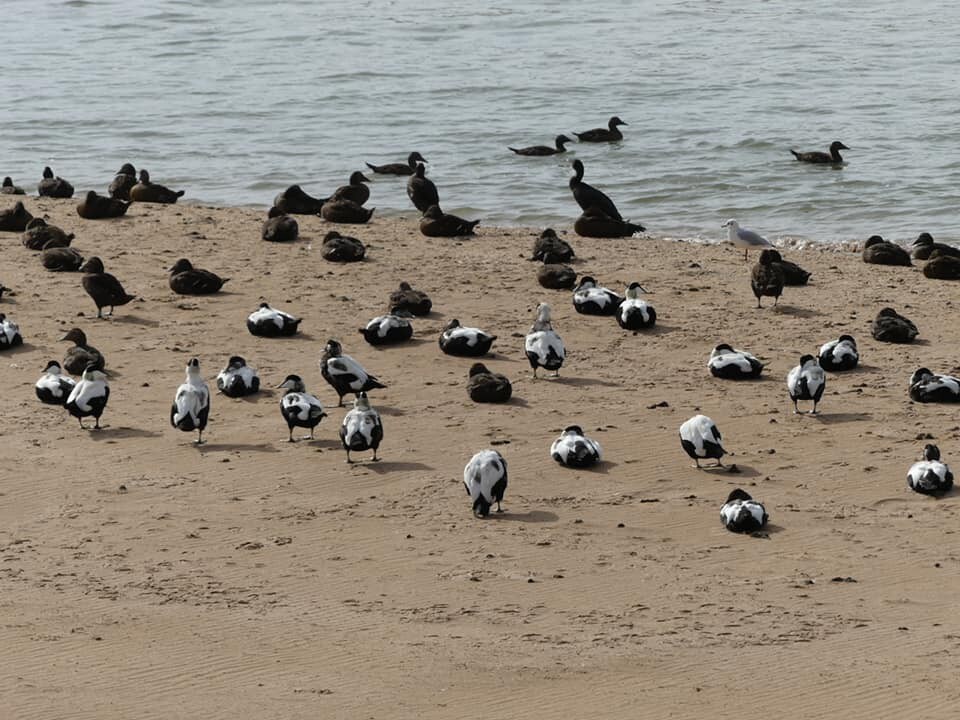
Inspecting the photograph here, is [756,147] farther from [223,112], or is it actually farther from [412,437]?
[412,437]

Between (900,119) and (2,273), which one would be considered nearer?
(2,273)

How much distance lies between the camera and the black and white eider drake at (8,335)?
49.0 ft

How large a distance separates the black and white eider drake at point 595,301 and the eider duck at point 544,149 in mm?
11196

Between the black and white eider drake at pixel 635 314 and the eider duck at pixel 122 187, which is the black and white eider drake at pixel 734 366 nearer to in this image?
the black and white eider drake at pixel 635 314

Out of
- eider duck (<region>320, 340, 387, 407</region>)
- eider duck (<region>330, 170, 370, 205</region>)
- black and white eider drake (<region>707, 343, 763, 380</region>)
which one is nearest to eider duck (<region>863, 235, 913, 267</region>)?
black and white eider drake (<region>707, 343, 763, 380</region>)

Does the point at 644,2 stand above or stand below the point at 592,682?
below

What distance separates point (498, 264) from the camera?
61.7ft

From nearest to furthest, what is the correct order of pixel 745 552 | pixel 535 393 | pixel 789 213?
pixel 745 552, pixel 535 393, pixel 789 213

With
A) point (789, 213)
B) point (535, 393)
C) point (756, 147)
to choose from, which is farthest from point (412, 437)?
point (756, 147)

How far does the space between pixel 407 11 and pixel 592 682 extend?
37790 millimetres

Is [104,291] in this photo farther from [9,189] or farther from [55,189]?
[9,189]

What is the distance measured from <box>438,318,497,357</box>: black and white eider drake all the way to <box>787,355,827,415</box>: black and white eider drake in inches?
113

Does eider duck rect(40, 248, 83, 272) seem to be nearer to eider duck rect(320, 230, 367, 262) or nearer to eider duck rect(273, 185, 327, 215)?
eider duck rect(320, 230, 367, 262)

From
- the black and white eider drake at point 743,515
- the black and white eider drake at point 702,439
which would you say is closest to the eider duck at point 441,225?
the black and white eider drake at point 702,439
